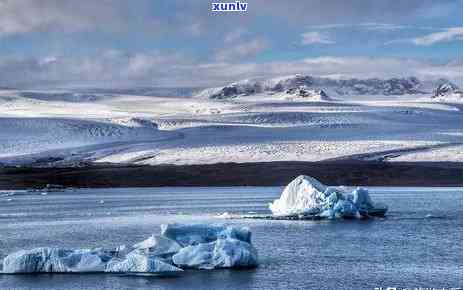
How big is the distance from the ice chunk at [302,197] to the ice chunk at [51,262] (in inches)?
537

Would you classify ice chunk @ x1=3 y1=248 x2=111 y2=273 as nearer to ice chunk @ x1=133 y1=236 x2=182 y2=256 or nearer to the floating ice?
→ ice chunk @ x1=133 y1=236 x2=182 y2=256

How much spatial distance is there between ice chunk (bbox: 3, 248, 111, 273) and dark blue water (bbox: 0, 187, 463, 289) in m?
0.35

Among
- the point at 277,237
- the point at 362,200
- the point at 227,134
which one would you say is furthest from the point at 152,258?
the point at 227,134

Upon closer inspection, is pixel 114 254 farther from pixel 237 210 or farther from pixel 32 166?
pixel 32 166

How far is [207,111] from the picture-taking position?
122 metres

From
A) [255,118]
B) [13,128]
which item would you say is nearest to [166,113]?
[255,118]

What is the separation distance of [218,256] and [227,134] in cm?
6421

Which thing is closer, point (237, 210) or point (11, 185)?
point (237, 210)

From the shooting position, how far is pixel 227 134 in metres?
90.5

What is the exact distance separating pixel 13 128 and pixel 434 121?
4363 centimetres

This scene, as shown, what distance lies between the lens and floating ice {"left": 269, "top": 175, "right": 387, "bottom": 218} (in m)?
38.8

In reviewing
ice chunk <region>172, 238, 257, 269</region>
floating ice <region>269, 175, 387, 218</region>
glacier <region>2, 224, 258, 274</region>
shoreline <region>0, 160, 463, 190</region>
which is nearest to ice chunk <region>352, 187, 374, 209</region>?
floating ice <region>269, 175, 387, 218</region>

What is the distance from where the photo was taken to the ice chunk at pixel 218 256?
2636 centimetres

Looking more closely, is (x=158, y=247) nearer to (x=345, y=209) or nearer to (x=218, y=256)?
(x=218, y=256)
